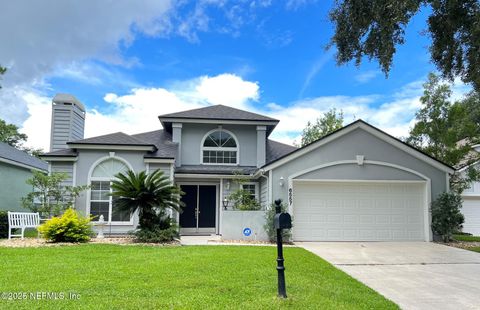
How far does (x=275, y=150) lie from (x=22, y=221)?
39.3 feet

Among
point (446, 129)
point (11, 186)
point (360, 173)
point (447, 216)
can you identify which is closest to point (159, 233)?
point (360, 173)

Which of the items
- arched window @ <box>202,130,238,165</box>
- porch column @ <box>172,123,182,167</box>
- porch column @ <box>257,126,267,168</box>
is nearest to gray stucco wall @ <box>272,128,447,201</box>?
porch column @ <box>257,126,267,168</box>

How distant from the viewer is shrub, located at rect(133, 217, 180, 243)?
12633 mm

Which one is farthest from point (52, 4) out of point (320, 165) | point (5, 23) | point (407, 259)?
point (407, 259)

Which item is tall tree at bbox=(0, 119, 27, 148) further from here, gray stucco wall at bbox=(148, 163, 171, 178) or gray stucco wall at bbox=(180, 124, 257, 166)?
gray stucco wall at bbox=(148, 163, 171, 178)

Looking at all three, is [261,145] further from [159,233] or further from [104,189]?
[159,233]

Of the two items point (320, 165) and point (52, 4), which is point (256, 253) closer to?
point (320, 165)

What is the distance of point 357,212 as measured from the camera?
14.9 metres

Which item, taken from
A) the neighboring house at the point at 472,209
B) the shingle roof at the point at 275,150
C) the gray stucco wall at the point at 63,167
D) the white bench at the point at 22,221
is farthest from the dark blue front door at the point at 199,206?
the neighboring house at the point at 472,209

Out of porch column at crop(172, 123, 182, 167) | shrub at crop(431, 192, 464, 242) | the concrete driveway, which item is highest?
porch column at crop(172, 123, 182, 167)

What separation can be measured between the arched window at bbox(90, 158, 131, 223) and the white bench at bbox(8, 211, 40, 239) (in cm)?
204

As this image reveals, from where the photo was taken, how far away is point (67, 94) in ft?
58.7

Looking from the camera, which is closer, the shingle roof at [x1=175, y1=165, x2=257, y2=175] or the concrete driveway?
the concrete driveway

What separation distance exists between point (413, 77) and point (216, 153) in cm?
997
